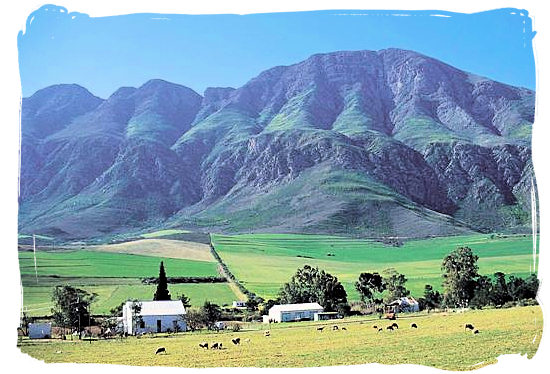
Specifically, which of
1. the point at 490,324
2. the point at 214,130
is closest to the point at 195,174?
the point at 214,130

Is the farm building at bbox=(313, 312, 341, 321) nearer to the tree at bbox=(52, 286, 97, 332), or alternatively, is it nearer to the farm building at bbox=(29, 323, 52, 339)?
the tree at bbox=(52, 286, 97, 332)

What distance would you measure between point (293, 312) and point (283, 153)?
9430mm

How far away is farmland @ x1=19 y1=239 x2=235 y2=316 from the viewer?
7514 mm

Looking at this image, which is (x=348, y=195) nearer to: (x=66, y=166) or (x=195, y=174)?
(x=195, y=174)

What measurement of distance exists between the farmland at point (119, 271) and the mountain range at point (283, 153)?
0.53 m

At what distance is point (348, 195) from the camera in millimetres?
15805

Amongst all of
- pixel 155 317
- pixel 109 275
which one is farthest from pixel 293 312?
pixel 109 275

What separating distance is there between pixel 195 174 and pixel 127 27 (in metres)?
5.16

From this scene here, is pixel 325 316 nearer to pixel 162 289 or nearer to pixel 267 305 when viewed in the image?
pixel 267 305

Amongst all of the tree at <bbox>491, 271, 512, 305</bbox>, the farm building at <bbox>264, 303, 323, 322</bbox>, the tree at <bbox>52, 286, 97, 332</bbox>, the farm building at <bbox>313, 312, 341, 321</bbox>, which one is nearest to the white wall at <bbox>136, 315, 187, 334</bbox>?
the tree at <bbox>52, 286, 97, 332</bbox>

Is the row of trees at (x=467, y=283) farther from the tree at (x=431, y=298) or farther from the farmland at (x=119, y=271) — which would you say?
the farmland at (x=119, y=271)

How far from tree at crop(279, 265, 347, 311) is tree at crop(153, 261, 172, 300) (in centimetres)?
160

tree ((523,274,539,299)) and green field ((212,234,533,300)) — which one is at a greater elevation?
green field ((212,234,533,300))

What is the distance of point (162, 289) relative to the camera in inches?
352
